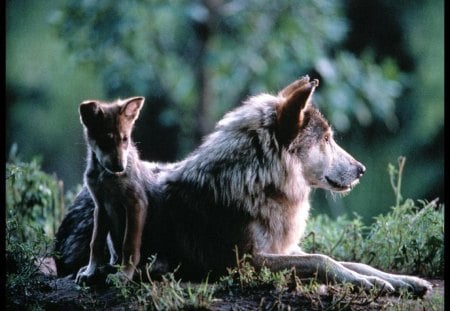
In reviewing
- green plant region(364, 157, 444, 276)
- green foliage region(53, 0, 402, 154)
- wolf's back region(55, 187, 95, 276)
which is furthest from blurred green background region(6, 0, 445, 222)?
green plant region(364, 157, 444, 276)

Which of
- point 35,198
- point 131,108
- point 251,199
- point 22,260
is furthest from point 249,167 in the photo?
point 35,198

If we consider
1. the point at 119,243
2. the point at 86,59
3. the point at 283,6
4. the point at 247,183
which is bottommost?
the point at 119,243

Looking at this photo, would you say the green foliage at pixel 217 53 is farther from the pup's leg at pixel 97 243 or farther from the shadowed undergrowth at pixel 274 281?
the pup's leg at pixel 97 243

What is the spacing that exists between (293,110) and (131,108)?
41.9 inches

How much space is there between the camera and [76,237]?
604 cm

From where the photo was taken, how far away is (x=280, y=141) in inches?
225

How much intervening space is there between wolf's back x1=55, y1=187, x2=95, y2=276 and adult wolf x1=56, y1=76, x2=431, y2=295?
57 centimetres

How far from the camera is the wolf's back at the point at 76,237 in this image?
5969 mm

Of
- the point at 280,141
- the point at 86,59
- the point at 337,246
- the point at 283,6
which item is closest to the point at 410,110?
the point at 283,6

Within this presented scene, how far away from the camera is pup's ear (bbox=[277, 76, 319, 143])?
5.51 meters

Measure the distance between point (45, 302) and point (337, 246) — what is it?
8.23ft

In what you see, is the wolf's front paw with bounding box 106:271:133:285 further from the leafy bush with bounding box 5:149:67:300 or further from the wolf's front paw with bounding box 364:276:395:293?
the leafy bush with bounding box 5:149:67:300

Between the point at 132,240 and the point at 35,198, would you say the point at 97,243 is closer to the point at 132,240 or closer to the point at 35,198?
the point at 132,240

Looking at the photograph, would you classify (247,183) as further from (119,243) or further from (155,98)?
(155,98)
